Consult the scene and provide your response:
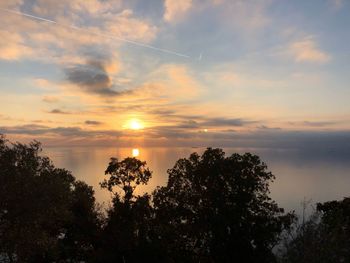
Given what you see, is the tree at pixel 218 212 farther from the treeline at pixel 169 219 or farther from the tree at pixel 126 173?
the tree at pixel 126 173

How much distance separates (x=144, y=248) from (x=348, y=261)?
23248mm

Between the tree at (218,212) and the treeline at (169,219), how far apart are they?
100 millimetres

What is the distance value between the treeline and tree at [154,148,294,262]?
0.10 metres

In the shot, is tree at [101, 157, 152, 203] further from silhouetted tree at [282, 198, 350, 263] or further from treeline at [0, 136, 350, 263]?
silhouetted tree at [282, 198, 350, 263]

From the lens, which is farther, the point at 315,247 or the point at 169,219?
the point at 169,219

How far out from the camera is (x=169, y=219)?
38531 mm

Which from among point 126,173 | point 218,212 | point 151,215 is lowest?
point 151,215

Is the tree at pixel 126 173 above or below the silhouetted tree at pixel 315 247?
above

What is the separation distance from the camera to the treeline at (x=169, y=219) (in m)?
24.4

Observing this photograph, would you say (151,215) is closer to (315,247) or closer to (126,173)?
(126,173)

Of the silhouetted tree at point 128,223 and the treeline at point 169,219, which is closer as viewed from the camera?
the treeline at point 169,219

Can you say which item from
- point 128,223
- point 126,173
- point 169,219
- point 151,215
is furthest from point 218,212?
point 126,173

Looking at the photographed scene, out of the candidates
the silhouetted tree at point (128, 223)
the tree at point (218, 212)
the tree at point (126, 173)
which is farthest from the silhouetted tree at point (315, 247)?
the tree at point (126, 173)

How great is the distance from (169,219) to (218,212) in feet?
19.6
